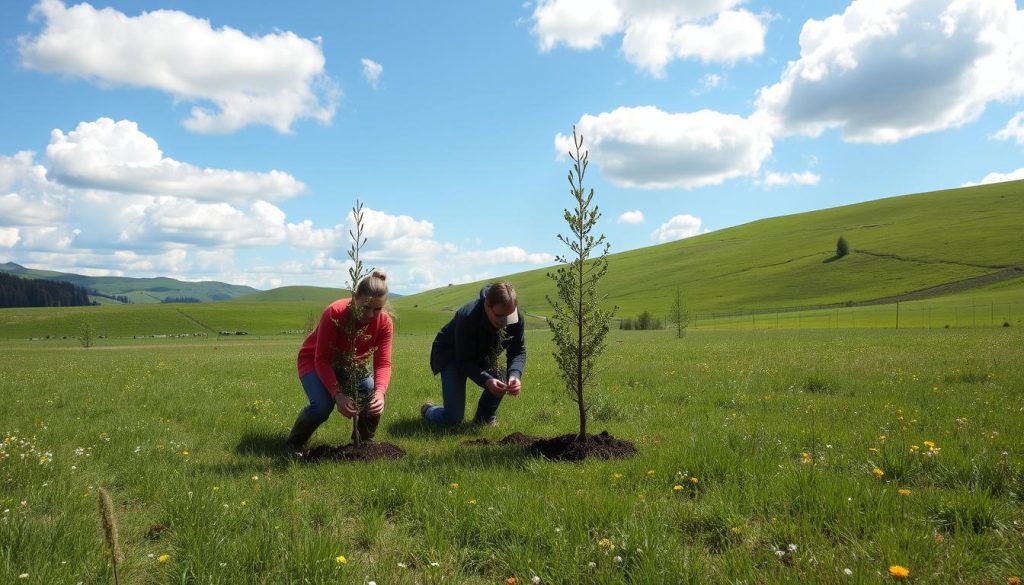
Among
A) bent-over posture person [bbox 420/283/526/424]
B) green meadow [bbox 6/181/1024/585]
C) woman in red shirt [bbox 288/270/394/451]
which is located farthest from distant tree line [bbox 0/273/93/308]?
woman in red shirt [bbox 288/270/394/451]

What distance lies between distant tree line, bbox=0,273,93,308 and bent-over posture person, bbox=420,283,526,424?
211m

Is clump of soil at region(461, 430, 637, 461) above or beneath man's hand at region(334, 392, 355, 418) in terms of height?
beneath

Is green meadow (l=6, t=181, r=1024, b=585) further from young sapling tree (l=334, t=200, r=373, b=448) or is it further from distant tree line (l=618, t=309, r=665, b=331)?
distant tree line (l=618, t=309, r=665, b=331)

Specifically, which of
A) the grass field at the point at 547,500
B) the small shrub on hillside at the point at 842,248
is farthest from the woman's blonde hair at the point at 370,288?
the small shrub on hillside at the point at 842,248

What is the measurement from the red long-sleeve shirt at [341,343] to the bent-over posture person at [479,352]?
4.49 ft

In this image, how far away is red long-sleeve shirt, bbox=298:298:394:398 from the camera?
6.51 metres

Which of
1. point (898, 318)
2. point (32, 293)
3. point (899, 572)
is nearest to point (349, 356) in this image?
point (899, 572)

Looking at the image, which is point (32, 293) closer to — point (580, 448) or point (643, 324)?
point (643, 324)

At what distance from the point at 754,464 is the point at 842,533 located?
138 centimetres

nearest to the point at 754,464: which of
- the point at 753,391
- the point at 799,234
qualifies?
the point at 753,391

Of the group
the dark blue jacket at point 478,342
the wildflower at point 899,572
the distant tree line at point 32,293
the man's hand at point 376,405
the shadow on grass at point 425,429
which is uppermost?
the distant tree line at point 32,293

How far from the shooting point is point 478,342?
8266 millimetres

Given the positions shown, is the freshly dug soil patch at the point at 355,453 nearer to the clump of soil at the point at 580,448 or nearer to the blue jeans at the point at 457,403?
the clump of soil at the point at 580,448

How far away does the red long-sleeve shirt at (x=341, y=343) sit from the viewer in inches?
256
